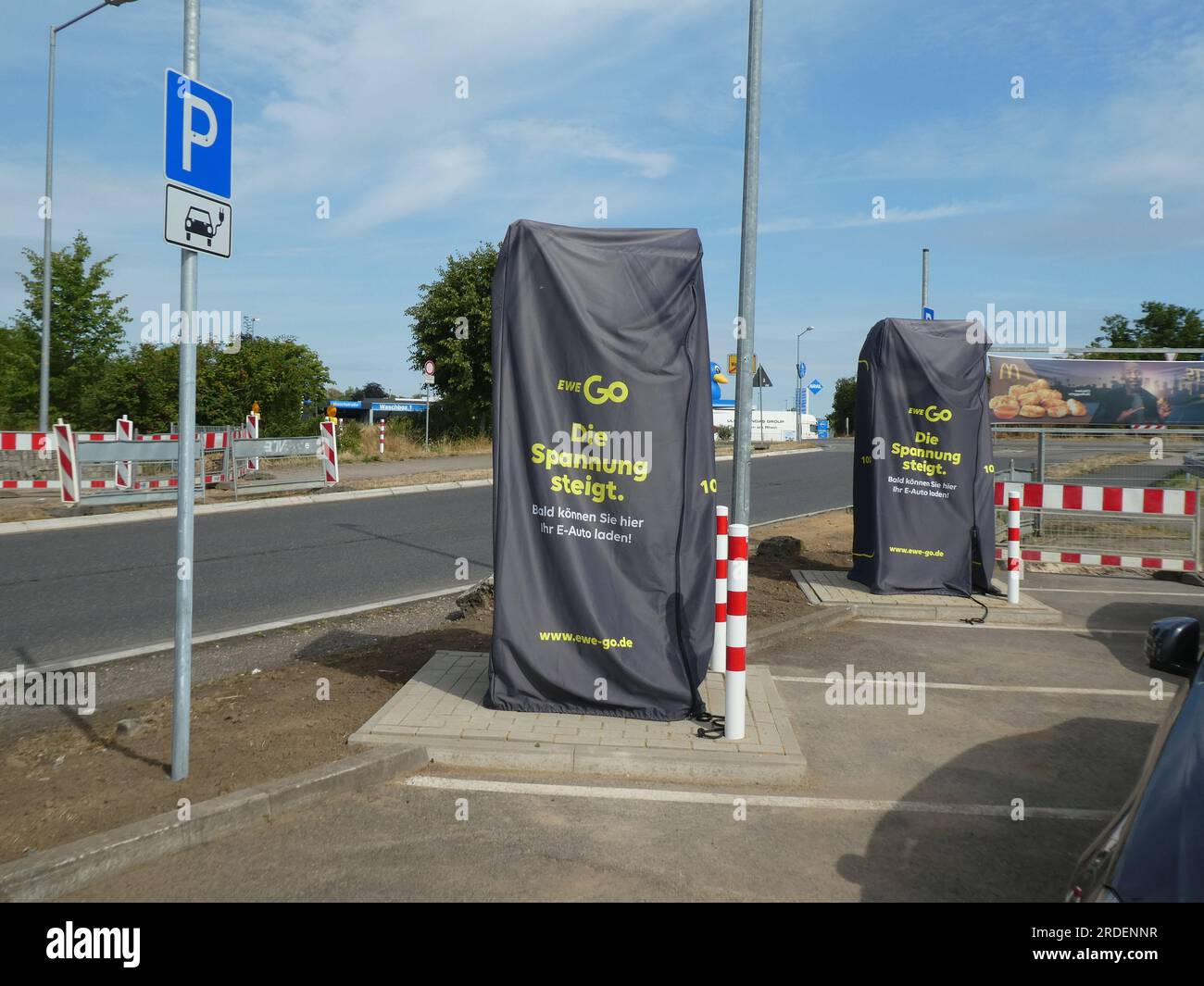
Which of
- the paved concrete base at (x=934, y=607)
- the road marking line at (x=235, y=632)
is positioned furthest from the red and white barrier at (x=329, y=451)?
the paved concrete base at (x=934, y=607)

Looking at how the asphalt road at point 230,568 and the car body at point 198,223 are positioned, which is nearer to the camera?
the car body at point 198,223

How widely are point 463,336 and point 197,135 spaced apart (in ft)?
99.6

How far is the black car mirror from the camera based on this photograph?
12.0 feet

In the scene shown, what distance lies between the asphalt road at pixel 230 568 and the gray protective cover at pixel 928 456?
4859 millimetres

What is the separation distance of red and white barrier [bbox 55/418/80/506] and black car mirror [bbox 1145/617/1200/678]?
16.3m

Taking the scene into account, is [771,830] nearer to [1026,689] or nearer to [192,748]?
[192,748]

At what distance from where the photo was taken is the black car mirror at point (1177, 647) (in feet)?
12.0

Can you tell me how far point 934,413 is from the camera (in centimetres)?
991

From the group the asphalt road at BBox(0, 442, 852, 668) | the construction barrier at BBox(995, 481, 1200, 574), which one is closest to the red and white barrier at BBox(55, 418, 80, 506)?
the asphalt road at BBox(0, 442, 852, 668)

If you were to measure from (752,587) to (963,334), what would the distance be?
11.3 ft

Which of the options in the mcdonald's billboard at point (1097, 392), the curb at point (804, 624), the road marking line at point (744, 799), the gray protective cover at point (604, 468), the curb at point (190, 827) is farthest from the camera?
the mcdonald's billboard at point (1097, 392)

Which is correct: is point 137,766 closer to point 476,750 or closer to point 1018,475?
point 476,750

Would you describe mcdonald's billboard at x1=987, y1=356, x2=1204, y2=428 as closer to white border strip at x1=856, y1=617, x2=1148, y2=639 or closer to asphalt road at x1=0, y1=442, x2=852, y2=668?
asphalt road at x1=0, y1=442, x2=852, y2=668

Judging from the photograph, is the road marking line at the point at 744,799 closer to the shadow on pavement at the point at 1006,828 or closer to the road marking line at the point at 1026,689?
the shadow on pavement at the point at 1006,828
